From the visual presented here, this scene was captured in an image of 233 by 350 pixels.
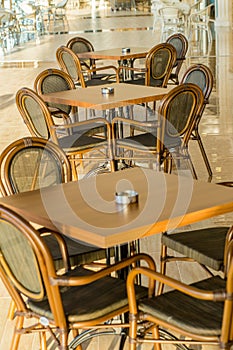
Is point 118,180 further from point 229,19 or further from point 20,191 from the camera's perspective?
point 229,19

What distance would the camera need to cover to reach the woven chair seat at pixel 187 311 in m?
2.60

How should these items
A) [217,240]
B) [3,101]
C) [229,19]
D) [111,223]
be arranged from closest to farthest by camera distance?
[111,223], [217,240], [3,101], [229,19]

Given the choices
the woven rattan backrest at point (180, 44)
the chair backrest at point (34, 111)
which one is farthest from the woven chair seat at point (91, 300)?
the woven rattan backrest at point (180, 44)

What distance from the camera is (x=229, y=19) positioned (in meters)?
19.5

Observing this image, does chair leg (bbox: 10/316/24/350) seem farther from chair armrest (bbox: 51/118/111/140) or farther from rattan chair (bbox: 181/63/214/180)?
rattan chair (bbox: 181/63/214/180)

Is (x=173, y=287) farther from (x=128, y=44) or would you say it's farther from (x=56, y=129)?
(x=128, y=44)

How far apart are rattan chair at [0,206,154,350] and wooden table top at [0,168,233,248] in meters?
0.12

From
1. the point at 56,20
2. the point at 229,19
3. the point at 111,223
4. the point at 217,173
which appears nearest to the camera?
the point at 111,223

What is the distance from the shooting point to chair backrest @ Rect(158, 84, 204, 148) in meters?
4.94

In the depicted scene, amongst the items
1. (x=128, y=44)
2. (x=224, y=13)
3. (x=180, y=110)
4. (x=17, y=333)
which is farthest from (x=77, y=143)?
(x=224, y=13)

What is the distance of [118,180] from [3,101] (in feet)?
23.1

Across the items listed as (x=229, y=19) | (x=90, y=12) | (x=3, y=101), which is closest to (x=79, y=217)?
(x=3, y=101)

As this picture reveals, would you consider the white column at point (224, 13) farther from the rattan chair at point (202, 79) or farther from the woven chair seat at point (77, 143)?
the woven chair seat at point (77, 143)

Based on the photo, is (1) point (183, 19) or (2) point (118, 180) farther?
(1) point (183, 19)
